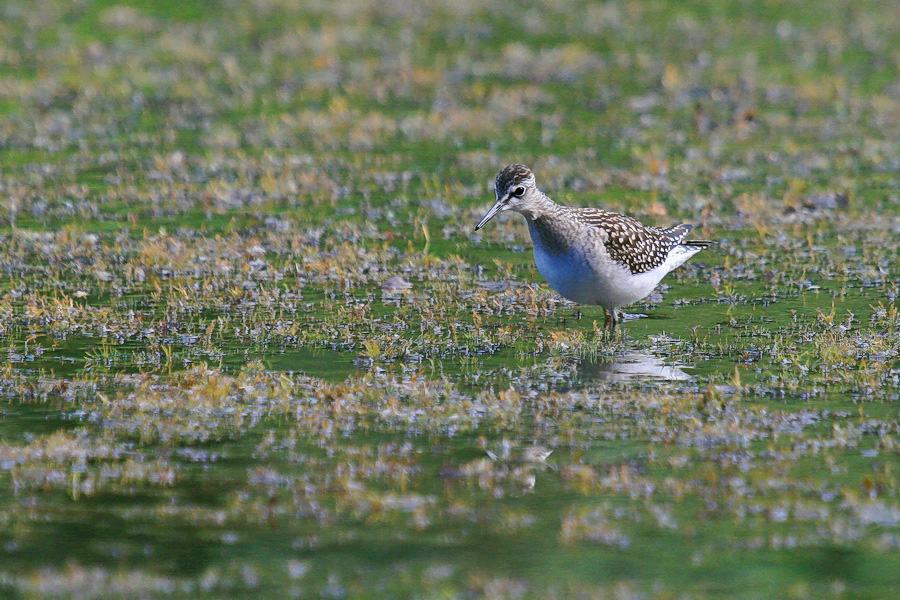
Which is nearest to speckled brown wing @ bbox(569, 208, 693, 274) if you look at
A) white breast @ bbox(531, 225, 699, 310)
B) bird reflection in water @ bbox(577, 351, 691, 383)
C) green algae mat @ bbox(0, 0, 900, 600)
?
white breast @ bbox(531, 225, 699, 310)

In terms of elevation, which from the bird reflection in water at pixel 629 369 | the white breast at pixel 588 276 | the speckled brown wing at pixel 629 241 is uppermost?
the speckled brown wing at pixel 629 241

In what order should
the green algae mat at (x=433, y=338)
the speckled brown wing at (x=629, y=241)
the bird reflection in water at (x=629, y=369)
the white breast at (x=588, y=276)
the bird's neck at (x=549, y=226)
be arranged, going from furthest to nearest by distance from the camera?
the speckled brown wing at (x=629, y=241) < the bird's neck at (x=549, y=226) < the white breast at (x=588, y=276) < the bird reflection in water at (x=629, y=369) < the green algae mat at (x=433, y=338)

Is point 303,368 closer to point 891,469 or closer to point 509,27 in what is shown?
point 891,469

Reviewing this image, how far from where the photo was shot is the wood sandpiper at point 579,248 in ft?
43.2

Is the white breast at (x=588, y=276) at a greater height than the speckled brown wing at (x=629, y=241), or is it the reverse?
the speckled brown wing at (x=629, y=241)

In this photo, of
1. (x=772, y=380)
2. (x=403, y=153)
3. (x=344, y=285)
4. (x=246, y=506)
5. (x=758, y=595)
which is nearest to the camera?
(x=758, y=595)

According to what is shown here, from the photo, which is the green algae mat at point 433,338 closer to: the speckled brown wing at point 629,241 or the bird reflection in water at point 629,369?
the bird reflection in water at point 629,369

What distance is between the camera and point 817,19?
36000mm

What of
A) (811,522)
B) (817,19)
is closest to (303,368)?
(811,522)

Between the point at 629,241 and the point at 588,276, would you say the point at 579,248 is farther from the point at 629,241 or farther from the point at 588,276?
the point at 629,241

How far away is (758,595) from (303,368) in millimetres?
5519

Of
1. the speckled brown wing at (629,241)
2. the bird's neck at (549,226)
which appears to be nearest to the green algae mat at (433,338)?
the speckled brown wing at (629,241)

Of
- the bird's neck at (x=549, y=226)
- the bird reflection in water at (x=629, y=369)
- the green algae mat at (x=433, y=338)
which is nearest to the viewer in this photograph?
the green algae mat at (x=433, y=338)

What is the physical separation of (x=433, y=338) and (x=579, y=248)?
1.65m
